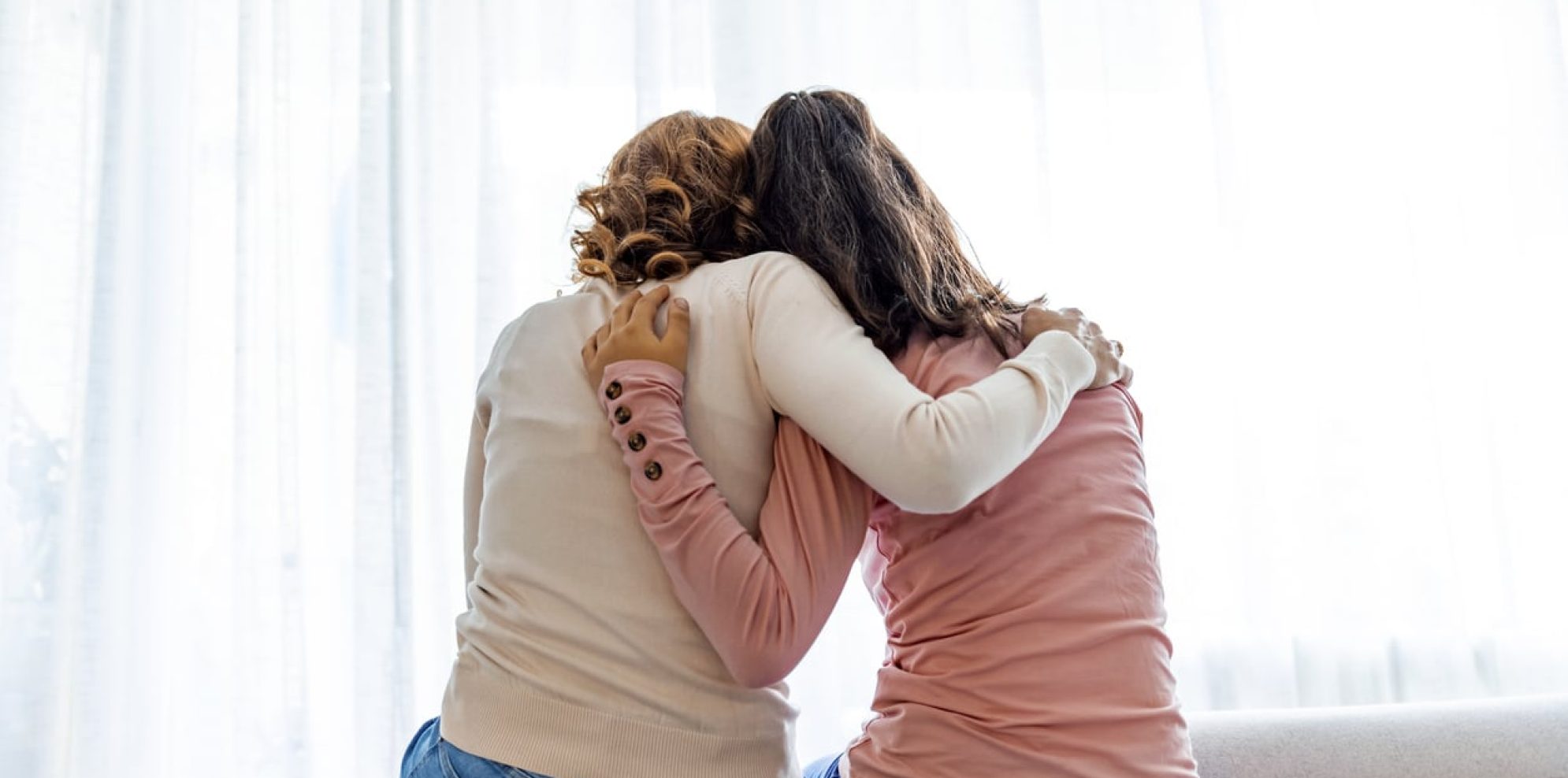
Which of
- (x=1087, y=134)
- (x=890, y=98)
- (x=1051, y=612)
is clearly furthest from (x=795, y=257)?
(x=1087, y=134)

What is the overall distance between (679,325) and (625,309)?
0.05m

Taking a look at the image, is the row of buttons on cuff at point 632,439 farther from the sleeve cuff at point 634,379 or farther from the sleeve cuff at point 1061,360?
the sleeve cuff at point 1061,360

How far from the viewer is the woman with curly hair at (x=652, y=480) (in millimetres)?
857

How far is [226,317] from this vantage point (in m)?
1.95

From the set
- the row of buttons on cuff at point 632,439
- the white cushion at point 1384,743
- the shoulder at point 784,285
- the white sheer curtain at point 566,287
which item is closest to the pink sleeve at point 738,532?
the row of buttons on cuff at point 632,439

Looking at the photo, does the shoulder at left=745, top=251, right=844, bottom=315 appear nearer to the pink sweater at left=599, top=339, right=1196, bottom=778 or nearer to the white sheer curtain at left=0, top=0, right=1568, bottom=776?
the pink sweater at left=599, top=339, right=1196, bottom=778

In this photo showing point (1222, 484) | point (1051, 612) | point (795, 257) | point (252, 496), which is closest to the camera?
point (1051, 612)

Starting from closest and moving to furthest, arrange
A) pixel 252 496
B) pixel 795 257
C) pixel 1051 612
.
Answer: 1. pixel 1051 612
2. pixel 795 257
3. pixel 252 496

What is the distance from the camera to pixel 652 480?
0.88 meters

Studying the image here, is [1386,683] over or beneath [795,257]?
beneath

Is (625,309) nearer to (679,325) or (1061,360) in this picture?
(679,325)

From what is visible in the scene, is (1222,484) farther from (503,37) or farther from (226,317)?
(226,317)

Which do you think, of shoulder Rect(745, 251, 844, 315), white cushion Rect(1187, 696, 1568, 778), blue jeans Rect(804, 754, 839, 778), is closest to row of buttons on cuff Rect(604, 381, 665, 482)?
shoulder Rect(745, 251, 844, 315)

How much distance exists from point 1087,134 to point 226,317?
5.30ft
